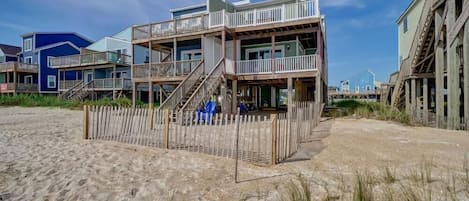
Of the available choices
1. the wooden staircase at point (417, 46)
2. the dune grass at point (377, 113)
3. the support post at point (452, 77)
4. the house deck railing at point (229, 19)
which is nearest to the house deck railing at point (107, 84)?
the house deck railing at point (229, 19)

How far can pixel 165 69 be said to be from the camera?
17.3m

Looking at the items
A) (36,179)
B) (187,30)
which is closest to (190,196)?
(36,179)

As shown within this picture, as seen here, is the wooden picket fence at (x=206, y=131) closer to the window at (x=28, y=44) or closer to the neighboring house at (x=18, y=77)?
the neighboring house at (x=18, y=77)

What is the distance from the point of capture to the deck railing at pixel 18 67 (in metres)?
31.8

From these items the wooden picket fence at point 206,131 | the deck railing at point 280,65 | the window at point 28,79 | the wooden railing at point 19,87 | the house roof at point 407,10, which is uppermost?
the house roof at point 407,10

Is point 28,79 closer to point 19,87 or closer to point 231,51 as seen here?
point 19,87

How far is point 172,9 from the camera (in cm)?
2253

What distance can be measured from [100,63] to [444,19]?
27.6m

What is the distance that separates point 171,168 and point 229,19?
40.4 feet

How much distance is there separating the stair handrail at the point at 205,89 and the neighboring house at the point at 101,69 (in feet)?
49.9

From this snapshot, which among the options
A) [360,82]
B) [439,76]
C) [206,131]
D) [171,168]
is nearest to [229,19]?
[206,131]

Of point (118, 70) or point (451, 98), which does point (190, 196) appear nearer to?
point (451, 98)

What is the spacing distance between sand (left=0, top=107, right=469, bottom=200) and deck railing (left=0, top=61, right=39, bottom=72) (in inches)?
1194

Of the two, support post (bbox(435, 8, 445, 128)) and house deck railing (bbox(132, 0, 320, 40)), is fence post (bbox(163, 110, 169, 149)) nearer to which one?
house deck railing (bbox(132, 0, 320, 40))
